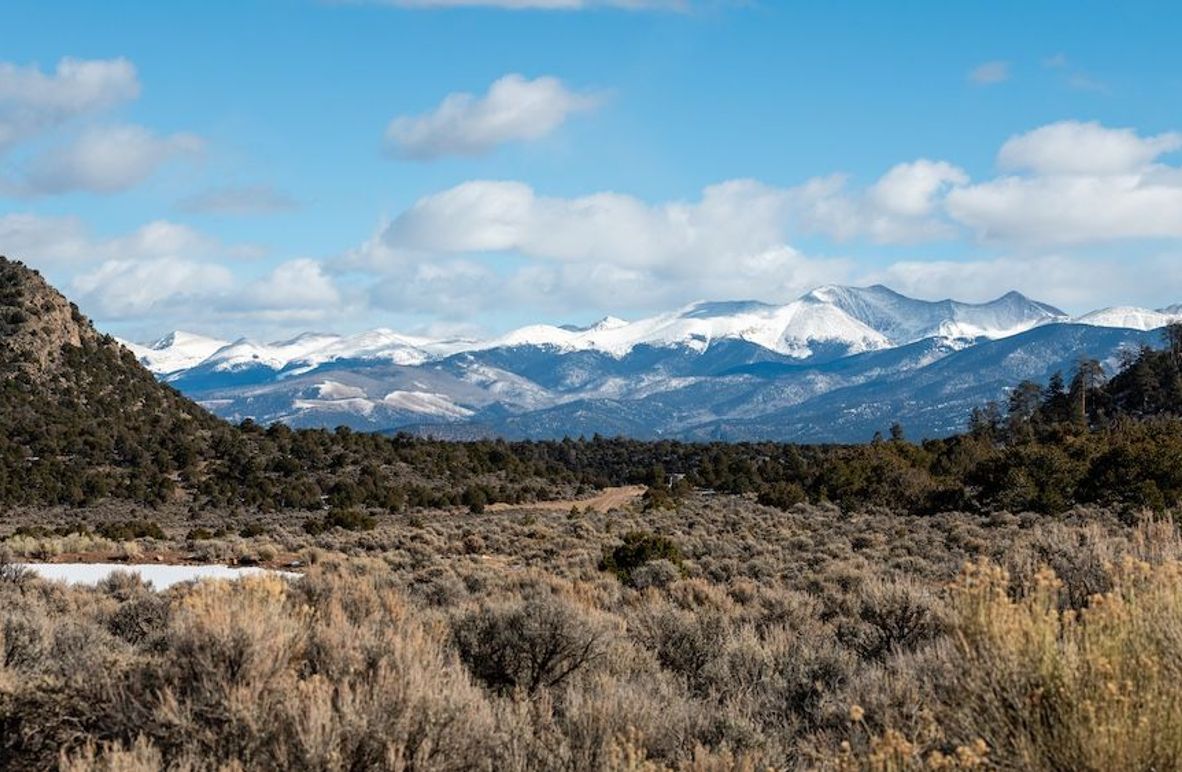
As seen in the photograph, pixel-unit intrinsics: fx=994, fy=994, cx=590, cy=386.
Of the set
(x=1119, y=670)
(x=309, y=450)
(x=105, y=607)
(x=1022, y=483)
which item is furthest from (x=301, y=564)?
(x=309, y=450)

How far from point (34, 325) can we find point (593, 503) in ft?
115

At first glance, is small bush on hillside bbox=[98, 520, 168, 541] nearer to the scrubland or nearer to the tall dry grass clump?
the scrubland

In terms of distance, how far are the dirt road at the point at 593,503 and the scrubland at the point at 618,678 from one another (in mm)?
36239

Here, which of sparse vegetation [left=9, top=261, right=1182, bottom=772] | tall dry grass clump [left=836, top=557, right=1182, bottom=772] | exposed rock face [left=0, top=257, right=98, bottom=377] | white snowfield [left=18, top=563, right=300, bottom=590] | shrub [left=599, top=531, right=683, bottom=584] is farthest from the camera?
exposed rock face [left=0, top=257, right=98, bottom=377]

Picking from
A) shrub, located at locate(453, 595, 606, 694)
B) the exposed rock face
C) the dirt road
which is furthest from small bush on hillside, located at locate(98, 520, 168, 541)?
the exposed rock face

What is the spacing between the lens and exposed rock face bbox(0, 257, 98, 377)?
57394 mm

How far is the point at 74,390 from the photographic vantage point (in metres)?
57.3

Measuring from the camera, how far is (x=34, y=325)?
195 feet

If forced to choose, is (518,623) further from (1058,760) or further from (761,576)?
(761,576)

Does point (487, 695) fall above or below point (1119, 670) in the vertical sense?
below

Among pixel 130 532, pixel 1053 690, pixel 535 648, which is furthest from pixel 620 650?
pixel 130 532

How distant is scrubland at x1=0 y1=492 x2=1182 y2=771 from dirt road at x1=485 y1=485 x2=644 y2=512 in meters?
36.2

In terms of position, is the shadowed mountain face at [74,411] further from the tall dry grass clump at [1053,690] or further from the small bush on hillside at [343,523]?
the tall dry grass clump at [1053,690]

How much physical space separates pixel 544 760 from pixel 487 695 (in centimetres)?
221
